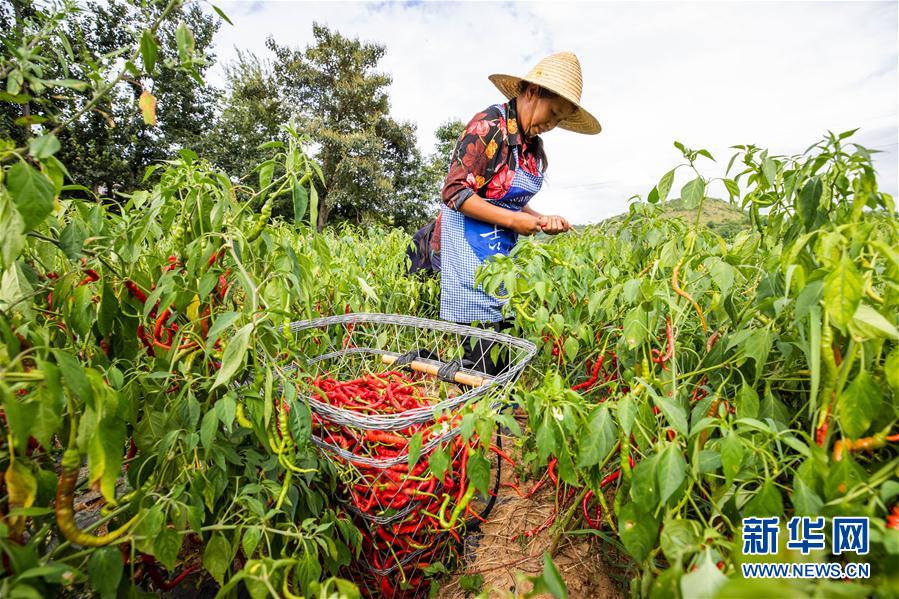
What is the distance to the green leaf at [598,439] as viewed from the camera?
72 centimetres

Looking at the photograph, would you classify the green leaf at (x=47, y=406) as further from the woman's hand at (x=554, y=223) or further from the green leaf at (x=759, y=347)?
the woman's hand at (x=554, y=223)

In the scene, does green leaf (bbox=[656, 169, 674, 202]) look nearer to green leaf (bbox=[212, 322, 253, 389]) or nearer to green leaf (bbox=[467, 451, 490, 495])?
green leaf (bbox=[467, 451, 490, 495])

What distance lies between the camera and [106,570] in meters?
0.62

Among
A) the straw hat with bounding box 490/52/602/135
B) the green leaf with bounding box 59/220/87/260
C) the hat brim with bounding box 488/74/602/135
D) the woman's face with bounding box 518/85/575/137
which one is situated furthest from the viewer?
the hat brim with bounding box 488/74/602/135

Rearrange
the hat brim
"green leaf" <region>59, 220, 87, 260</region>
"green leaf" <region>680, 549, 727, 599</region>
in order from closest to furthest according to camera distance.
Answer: "green leaf" <region>680, 549, 727, 599</region> → "green leaf" <region>59, 220, 87, 260</region> → the hat brim

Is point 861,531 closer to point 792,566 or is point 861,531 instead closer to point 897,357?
point 792,566

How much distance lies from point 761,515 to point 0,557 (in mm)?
1001

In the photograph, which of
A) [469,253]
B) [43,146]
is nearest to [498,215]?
[469,253]

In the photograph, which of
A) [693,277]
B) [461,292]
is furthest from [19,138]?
[693,277]

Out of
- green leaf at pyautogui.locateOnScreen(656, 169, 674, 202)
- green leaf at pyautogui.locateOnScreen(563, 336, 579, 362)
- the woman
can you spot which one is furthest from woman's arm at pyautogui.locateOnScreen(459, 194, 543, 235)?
green leaf at pyautogui.locateOnScreen(656, 169, 674, 202)

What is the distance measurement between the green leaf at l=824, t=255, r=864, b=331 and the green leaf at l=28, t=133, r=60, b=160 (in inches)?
37.1

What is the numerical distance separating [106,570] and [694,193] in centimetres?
127

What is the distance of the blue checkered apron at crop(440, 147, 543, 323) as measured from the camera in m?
1.90

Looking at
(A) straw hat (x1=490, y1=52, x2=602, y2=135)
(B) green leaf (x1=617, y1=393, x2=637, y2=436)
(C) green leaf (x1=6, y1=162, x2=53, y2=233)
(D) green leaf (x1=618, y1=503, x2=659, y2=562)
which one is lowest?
(D) green leaf (x1=618, y1=503, x2=659, y2=562)
